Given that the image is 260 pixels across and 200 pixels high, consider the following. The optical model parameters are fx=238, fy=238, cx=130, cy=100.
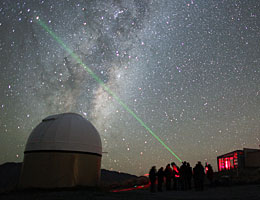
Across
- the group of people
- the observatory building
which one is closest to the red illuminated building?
the group of people

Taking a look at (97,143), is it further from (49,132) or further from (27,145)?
(27,145)

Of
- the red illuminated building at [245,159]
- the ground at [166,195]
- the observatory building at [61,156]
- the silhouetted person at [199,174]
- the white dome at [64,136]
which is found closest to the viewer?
the ground at [166,195]

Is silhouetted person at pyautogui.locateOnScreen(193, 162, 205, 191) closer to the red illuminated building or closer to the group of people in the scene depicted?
the group of people

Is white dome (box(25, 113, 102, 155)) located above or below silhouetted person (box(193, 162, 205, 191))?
above

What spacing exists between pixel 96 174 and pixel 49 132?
3.98 metres

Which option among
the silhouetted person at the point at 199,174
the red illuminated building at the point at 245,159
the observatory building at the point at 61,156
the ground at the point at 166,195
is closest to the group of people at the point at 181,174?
the silhouetted person at the point at 199,174

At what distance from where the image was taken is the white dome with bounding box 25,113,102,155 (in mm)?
14273

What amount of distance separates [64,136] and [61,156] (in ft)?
4.10

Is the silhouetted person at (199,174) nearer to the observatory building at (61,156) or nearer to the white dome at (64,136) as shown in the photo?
the observatory building at (61,156)

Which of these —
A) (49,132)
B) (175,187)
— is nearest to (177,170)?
(175,187)

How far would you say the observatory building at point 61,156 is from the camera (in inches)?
541

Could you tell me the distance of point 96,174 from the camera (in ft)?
49.8

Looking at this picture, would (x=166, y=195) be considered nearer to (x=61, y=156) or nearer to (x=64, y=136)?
(x=61, y=156)

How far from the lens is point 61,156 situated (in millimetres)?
13898
